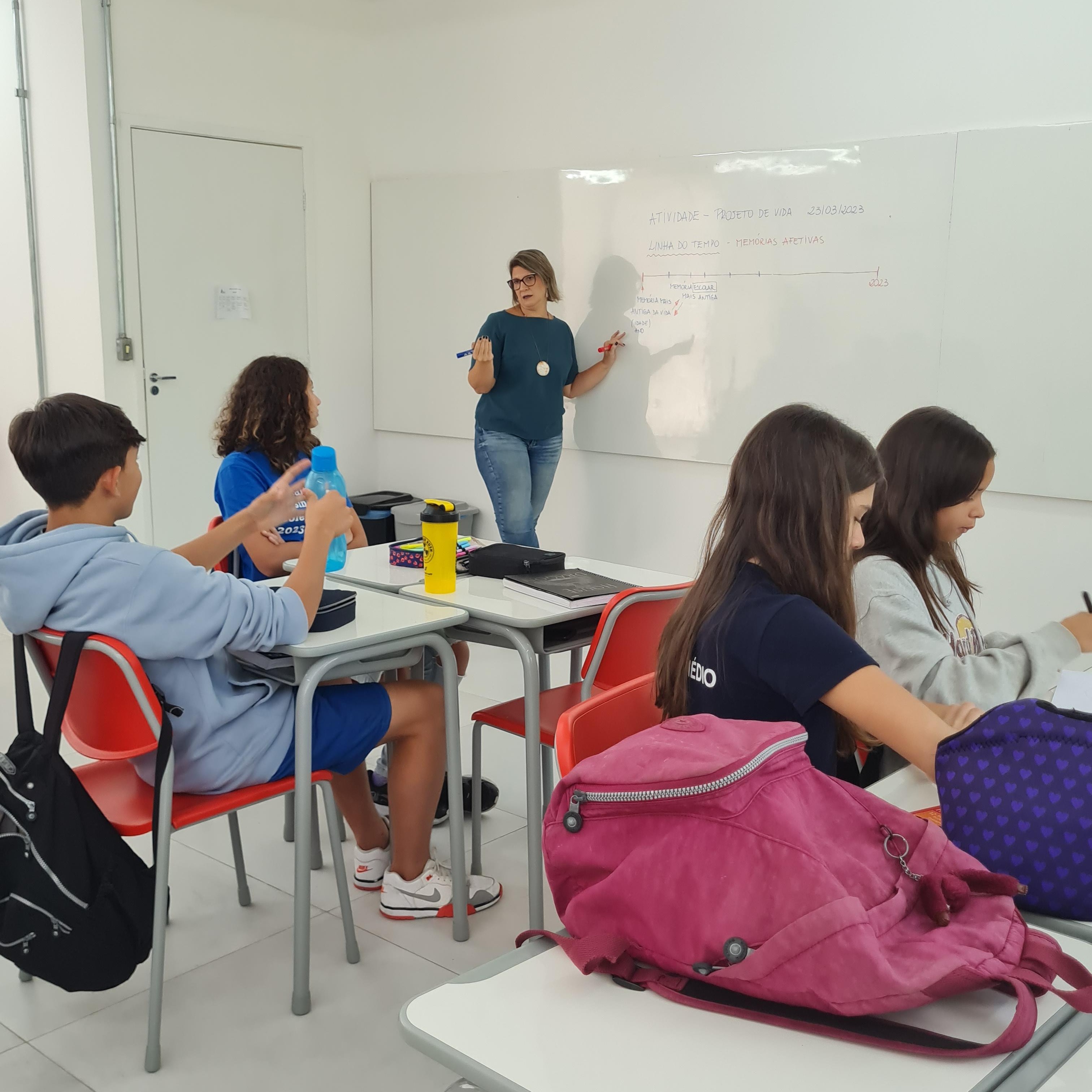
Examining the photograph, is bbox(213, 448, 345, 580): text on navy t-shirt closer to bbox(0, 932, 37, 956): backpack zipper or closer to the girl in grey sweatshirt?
bbox(0, 932, 37, 956): backpack zipper

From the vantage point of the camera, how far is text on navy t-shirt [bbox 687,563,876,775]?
1.34 metres

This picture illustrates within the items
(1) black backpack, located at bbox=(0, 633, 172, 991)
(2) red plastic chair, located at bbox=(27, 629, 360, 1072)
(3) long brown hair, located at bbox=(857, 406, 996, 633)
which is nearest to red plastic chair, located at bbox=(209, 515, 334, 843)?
(2) red plastic chair, located at bbox=(27, 629, 360, 1072)

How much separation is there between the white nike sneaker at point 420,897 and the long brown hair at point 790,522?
1.01 meters

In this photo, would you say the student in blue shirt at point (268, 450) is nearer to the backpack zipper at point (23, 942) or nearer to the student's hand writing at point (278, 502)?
the student's hand writing at point (278, 502)

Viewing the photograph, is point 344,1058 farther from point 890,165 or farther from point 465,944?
point 890,165

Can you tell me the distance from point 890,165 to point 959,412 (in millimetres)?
889

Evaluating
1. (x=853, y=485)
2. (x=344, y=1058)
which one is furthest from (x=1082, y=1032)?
(x=344, y=1058)

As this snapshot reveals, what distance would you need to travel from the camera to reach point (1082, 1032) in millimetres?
869

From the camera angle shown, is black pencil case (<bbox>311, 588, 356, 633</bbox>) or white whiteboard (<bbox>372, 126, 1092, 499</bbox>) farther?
white whiteboard (<bbox>372, 126, 1092, 499</bbox>)

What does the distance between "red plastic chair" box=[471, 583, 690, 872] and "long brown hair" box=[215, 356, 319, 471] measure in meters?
0.90

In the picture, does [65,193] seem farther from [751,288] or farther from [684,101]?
[751,288]

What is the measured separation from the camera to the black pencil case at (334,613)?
202 cm

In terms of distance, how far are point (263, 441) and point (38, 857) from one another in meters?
1.31

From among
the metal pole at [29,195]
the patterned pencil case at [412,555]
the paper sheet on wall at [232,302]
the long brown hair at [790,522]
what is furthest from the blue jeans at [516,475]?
the long brown hair at [790,522]
